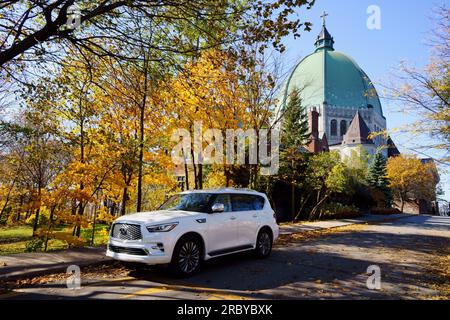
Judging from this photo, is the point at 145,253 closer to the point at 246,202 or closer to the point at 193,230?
the point at 193,230

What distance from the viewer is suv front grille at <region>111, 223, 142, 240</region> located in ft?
21.2

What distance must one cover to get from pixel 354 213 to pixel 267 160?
1396 cm

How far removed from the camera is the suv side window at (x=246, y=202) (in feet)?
27.8

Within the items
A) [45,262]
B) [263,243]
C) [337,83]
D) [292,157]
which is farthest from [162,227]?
[337,83]

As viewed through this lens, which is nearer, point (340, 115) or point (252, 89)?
point (252, 89)

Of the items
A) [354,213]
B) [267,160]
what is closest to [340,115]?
[354,213]

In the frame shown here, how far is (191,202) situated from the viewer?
7.96 meters

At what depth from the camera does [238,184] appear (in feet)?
73.6

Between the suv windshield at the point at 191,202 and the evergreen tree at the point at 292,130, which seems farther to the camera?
the evergreen tree at the point at 292,130

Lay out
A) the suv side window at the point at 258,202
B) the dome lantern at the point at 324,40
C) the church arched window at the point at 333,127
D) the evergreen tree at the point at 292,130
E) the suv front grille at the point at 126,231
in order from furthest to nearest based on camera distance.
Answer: the dome lantern at the point at 324,40, the church arched window at the point at 333,127, the evergreen tree at the point at 292,130, the suv side window at the point at 258,202, the suv front grille at the point at 126,231

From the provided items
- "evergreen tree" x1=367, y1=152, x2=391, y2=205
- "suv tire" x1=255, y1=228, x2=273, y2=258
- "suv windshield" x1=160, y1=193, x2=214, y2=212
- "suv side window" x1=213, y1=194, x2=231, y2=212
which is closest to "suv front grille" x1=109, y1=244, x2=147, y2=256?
"suv windshield" x1=160, y1=193, x2=214, y2=212

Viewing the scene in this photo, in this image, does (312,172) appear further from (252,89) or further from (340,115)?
(340,115)

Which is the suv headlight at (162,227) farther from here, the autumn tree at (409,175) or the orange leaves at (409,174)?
the orange leaves at (409,174)

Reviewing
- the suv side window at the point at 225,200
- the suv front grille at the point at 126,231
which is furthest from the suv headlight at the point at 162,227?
the suv side window at the point at 225,200
